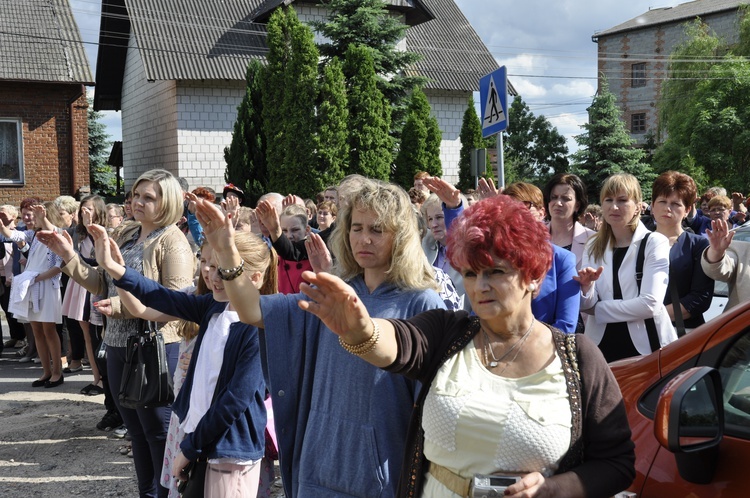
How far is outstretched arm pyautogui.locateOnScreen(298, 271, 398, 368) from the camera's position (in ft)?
6.53

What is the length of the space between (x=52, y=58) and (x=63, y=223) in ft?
44.5

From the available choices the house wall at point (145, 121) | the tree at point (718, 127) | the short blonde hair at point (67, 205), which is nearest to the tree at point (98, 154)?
the house wall at point (145, 121)

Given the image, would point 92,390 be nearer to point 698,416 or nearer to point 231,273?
point 231,273

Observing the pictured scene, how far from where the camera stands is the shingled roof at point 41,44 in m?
19.9

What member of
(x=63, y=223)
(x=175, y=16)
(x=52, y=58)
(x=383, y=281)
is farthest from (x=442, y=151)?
(x=383, y=281)

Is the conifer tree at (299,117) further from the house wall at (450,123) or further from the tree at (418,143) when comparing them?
the house wall at (450,123)

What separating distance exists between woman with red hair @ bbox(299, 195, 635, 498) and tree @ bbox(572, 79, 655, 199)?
35.2 metres

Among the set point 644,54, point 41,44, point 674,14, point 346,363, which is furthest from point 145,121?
point 674,14

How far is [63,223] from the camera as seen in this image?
8898 millimetres

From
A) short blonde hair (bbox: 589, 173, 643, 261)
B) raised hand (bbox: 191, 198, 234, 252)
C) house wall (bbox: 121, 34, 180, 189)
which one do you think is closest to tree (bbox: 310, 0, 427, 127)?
house wall (bbox: 121, 34, 180, 189)

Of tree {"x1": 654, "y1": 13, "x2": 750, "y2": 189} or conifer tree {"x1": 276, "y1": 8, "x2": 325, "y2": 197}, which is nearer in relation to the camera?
conifer tree {"x1": 276, "y1": 8, "x2": 325, "y2": 197}

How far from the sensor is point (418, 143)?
909 inches

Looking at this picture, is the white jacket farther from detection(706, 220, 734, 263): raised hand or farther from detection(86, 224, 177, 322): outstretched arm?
detection(86, 224, 177, 322): outstretched arm

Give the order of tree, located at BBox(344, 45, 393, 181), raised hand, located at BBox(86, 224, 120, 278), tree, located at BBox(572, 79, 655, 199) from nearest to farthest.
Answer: raised hand, located at BBox(86, 224, 120, 278)
tree, located at BBox(344, 45, 393, 181)
tree, located at BBox(572, 79, 655, 199)
